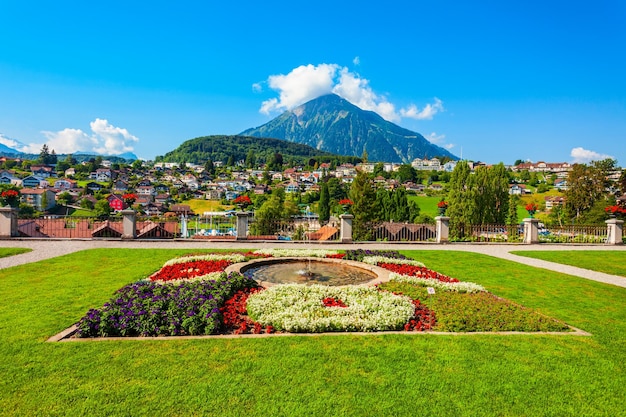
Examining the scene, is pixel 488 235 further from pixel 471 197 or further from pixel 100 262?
pixel 100 262

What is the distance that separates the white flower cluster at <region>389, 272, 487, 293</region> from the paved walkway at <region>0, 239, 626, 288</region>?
5.56 meters

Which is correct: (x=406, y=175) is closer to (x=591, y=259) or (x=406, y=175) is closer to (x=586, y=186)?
(x=586, y=186)

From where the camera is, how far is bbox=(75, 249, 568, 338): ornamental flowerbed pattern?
254 inches

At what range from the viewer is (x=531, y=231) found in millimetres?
20906

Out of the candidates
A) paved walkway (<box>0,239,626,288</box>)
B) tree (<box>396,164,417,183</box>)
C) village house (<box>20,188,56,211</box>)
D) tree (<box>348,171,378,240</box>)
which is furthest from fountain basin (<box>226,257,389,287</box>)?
tree (<box>396,164,417,183</box>)

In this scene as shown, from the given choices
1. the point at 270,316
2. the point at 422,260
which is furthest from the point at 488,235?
the point at 270,316

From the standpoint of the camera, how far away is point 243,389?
4.58 m

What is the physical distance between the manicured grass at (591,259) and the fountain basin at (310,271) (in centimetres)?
908

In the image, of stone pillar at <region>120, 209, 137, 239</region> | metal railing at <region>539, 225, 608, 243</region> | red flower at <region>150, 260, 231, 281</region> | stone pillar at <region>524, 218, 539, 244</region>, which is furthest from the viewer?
metal railing at <region>539, 225, 608, 243</region>

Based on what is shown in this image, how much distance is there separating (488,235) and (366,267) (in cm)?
1271

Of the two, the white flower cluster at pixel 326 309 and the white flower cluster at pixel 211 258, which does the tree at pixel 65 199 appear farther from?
the white flower cluster at pixel 326 309

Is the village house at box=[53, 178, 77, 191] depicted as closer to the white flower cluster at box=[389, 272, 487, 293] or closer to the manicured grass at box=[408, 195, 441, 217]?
the manicured grass at box=[408, 195, 441, 217]

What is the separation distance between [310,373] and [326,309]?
2533mm

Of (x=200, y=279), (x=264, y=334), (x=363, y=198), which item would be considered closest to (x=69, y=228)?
(x=200, y=279)
